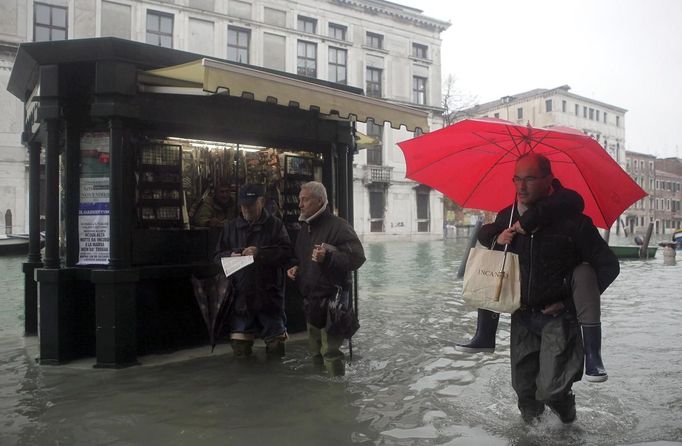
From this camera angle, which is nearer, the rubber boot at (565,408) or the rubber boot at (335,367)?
the rubber boot at (565,408)

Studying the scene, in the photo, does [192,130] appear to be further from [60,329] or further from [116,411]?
[116,411]

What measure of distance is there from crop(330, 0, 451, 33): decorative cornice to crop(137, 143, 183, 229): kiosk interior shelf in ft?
119

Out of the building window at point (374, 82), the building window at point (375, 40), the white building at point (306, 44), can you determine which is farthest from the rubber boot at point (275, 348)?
the building window at point (375, 40)

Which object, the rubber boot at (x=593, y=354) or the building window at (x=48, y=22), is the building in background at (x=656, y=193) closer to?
the building window at (x=48, y=22)

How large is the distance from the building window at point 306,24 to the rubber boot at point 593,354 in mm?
37977

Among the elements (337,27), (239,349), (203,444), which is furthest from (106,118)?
(337,27)

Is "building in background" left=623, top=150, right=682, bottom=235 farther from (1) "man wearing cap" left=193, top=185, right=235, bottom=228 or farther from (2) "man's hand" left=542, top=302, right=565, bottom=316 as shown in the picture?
(2) "man's hand" left=542, top=302, right=565, bottom=316

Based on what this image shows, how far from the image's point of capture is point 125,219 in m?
5.40

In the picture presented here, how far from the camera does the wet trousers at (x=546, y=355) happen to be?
334 centimetres

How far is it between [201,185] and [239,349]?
1944mm

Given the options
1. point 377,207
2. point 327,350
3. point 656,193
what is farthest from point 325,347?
point 656,193

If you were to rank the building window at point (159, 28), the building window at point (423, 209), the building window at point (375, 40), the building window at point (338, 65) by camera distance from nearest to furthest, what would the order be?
the building window at point (159, 28) < the building window at point (338, 65) < the building window at point (375, 40) < the building window at point (423, 209)

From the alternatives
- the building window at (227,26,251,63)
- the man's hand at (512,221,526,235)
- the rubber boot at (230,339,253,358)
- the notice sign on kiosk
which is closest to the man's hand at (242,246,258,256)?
the rubber boot at (230,339,253,358)

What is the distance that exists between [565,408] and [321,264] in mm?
2082
